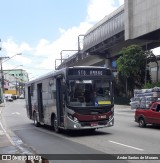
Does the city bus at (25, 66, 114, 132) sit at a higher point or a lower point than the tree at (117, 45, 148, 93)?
lower

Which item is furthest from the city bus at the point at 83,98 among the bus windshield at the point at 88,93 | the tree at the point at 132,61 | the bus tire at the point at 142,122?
the tree at the point at 132,61

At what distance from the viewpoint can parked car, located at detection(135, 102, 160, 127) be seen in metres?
20.2

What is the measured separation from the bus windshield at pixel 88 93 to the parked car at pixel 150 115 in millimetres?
3787

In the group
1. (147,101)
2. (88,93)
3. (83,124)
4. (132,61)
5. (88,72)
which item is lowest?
(83,124)

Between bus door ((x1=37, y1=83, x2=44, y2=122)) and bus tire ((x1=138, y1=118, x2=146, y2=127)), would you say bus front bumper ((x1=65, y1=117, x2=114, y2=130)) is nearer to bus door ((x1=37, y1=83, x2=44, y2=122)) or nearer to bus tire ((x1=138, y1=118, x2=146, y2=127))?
bus tire ((x1=138, y1=118, x2=146, y2=127))

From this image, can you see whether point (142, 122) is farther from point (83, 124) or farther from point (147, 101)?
point (83, 124)

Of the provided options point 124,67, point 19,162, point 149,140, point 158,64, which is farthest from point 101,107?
point 158,64

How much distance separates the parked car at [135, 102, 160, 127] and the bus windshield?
3.79 meters

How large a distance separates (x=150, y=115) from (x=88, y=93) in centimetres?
507

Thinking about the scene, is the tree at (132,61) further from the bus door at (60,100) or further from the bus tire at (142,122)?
the bus door at (60,100)

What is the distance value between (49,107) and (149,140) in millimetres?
6667

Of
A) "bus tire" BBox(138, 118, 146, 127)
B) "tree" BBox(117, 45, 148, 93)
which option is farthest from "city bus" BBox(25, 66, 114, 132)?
"tree" BBox(117, 45, 148, 93)

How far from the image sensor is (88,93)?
17.1 m

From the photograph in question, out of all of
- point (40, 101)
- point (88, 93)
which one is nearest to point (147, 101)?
point (40, 101)
